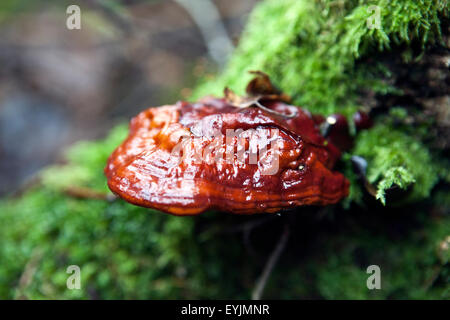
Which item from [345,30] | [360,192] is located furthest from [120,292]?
[345,30]

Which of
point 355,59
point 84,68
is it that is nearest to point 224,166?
point 355,59

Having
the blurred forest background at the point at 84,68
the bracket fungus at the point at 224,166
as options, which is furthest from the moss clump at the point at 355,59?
the blurred forest background at the point at 84,68

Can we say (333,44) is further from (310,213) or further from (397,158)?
(310,213)

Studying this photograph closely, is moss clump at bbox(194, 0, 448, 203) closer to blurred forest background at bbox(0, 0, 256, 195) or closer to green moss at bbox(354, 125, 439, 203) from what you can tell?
green moss at bbox(354, 125, 439, 203)

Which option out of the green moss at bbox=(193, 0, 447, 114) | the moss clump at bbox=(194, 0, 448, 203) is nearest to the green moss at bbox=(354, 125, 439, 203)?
the moss clump at bbox=(194, 0, 448, 203)

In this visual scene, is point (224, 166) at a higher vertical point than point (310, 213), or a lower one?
higher

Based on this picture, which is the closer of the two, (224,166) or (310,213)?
(224,166)

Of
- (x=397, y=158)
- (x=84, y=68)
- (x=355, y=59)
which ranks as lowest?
(x=397, y=158)

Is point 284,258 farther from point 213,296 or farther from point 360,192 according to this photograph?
point 360,192
